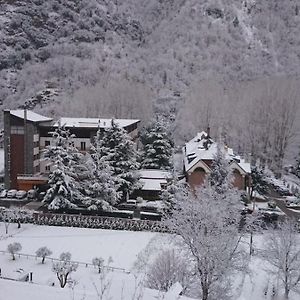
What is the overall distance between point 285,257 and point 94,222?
39.7 feet

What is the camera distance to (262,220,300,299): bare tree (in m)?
18.1

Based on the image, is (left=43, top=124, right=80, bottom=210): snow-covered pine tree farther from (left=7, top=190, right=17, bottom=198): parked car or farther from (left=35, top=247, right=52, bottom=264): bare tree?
(left=35, top=247, right=52, bottom=264): bare tree

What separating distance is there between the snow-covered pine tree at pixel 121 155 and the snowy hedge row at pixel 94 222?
13.5ft

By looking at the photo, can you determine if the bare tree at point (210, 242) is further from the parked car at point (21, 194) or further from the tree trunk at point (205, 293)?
the parked car at point (21, 194)

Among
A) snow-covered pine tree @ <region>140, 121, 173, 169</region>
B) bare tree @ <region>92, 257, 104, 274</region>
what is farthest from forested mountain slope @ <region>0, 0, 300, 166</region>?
bare tree @ <region>92, 257, 104, 274</region>

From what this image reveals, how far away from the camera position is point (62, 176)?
27422mm

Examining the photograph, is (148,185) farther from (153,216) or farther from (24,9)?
(24,9)

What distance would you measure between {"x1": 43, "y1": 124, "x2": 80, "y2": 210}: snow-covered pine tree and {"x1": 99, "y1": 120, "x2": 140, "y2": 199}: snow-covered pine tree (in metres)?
2.44

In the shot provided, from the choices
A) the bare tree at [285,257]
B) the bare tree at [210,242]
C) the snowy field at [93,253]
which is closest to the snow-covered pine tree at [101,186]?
the snowy field at [93,253]

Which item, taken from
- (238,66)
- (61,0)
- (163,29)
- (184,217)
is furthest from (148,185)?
(61,0)

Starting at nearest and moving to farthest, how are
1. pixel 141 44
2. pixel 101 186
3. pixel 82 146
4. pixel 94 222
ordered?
pixel 94 222
pixel 101 186
pixel 82 146
pixel 141 44

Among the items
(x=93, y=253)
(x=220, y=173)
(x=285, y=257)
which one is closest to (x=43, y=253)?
(x=93, y=253)

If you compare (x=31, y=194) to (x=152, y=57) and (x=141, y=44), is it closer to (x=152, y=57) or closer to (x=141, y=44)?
(x=152, y=57)

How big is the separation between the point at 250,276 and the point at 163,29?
88.8 m
